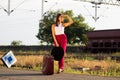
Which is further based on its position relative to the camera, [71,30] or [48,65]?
[71,30]

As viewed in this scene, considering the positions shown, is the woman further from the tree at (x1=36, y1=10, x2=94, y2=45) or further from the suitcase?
the tree at (x1=36, y1=10, x2=94, y2=45)

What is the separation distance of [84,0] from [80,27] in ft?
47.8

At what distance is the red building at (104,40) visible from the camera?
46531 millimetres

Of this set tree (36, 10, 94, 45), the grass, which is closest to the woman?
the grass

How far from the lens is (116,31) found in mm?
46594

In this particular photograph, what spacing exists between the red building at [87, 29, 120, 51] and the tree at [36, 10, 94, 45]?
29.4 m

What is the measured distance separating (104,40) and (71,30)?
111 feet

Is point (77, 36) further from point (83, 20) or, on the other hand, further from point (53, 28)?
point (53, 28)

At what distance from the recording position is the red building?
153ft

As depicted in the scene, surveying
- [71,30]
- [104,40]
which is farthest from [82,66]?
[71,30]

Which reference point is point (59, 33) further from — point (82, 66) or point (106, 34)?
point (106, 34)

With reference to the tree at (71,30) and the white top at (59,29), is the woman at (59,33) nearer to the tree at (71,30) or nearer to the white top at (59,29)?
the white top at (59,29)

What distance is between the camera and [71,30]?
8225cm

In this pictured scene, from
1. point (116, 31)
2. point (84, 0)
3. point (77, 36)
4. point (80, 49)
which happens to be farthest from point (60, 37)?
point (77, 36)
